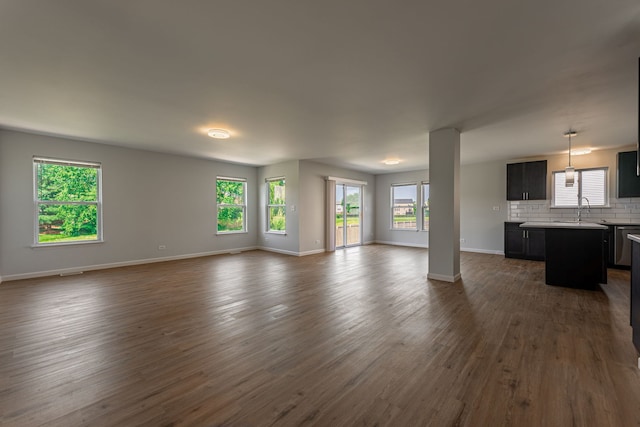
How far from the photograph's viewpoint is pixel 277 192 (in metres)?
7.99

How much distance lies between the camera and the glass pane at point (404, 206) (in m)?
8.93

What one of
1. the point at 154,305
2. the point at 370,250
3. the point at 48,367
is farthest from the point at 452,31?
the point at 370,250

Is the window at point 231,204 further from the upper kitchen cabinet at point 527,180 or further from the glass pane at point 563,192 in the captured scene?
the glass pane at point 563,192

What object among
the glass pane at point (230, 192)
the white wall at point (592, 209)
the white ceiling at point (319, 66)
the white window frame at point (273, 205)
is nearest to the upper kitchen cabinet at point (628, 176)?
the white wall at point (592, 209)

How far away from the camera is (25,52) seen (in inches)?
90.9

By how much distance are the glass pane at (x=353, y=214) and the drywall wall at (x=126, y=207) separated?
9.91ft

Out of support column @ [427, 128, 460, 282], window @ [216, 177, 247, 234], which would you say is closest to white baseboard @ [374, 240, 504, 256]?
support column @ [427, 128, 460, 282]

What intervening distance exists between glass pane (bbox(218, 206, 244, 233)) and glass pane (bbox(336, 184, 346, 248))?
284cm

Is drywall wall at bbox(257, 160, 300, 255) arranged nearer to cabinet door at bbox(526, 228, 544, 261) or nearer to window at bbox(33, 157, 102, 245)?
window at bbox(33, 157, 102, 245)

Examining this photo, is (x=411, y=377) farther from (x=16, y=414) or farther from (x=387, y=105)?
(x=387, y=105)

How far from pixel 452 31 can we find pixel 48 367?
3921 mm

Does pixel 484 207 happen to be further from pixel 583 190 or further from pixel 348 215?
pixel 348 215

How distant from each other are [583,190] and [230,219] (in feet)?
28.3

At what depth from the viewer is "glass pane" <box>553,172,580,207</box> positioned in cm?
639
